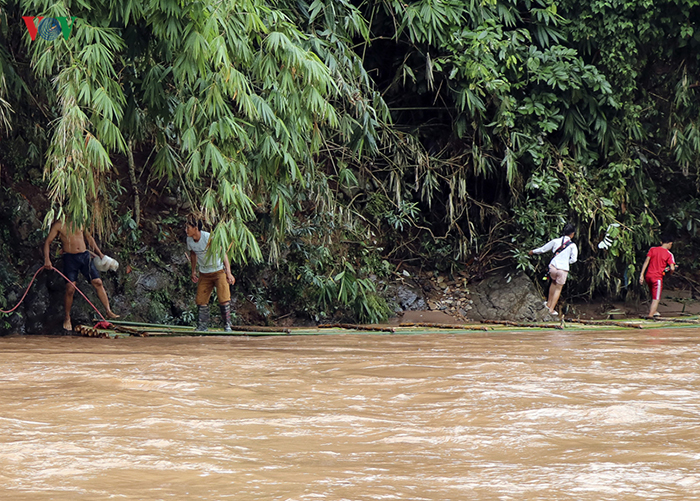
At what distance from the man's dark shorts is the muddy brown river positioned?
9.49ft

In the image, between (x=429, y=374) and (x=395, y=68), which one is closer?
(x=429, y=374)

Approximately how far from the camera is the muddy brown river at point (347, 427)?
2.95m

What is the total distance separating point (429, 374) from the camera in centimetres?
560

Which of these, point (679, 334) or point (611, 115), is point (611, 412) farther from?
point (611, 115)

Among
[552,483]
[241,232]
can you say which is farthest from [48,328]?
[552,483]

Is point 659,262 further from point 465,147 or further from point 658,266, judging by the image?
point 465,147

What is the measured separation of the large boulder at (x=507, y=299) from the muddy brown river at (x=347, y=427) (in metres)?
5.82

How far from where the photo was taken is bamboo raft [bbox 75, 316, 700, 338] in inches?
355

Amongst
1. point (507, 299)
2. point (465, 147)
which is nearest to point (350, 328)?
point (507, 299)

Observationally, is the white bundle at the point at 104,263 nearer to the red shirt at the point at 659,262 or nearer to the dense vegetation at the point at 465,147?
the dense vegetation at the point at 465,147

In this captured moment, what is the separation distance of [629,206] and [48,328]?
339 inches

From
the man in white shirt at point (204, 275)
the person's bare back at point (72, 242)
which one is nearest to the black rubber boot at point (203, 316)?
the man in white shirt at point (204, 275)

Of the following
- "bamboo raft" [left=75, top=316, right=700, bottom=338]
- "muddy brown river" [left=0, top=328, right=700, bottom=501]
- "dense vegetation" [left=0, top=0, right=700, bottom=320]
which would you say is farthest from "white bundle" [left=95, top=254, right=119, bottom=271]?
"muddy brown river" [left=0, top=328, right=700, bottom=501]

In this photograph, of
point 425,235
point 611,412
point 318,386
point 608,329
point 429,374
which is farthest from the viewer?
point 425,235
